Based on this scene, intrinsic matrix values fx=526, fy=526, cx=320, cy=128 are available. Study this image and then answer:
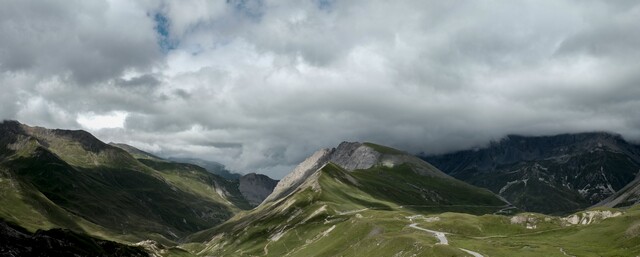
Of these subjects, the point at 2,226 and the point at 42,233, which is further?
the point at 42,233

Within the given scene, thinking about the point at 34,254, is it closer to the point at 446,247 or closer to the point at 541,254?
the point at 446,247

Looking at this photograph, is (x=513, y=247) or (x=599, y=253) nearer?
(x=599, y=253)

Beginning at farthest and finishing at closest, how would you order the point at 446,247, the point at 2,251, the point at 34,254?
the point at 446,247
the point at 34,254
the point at 2,251

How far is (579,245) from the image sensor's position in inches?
7623

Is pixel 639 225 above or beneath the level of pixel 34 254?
beneath

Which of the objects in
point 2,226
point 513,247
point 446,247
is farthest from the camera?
point 513,247

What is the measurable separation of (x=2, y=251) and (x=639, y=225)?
8155 inches

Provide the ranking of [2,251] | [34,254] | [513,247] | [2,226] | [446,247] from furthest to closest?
[513,247] → [446,247] → [2,226] → [34,254] → [2,251]

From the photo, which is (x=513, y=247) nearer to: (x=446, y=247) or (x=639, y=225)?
(x=446, y=247)

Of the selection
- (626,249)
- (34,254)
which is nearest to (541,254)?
(626,249)

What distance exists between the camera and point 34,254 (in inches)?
6048

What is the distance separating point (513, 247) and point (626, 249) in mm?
35245

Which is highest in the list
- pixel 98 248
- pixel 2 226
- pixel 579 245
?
pixel 2 226

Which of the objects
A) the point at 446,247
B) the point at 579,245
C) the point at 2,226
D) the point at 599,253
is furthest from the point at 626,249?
the point at 2,226
